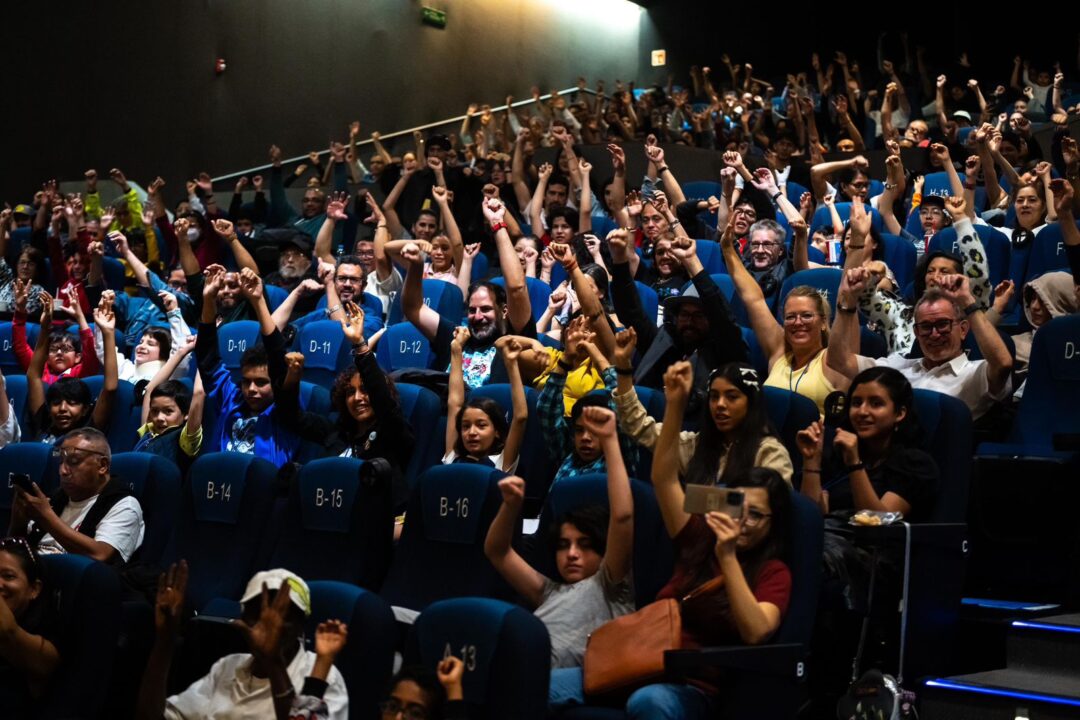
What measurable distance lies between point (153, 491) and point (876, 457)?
216 cm

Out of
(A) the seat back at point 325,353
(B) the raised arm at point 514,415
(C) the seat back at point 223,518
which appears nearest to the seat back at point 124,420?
(A) the seat back at point 325,353

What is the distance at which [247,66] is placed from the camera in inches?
435

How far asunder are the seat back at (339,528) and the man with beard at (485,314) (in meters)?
1.26

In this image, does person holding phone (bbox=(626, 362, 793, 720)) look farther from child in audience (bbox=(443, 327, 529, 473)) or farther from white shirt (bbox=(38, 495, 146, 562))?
white shirt (bbox=(38, 495, 146, 562))

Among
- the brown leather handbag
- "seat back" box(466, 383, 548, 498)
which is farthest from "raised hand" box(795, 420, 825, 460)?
"seat back" box(466, 383, 548, 498)

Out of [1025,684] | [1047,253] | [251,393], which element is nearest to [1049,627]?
[1025,684]

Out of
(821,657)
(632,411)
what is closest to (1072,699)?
(821,657)

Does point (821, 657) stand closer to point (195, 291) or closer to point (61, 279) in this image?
point (195, 291)

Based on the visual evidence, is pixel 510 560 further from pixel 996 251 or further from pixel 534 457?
pixel 996 251

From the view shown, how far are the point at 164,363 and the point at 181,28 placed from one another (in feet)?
Answer: 18.0

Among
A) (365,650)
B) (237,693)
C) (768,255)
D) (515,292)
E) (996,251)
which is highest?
(996,251)

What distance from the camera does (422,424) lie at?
15.0 feet

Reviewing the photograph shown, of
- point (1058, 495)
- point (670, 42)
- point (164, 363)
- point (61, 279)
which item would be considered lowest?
point (1058, 495)

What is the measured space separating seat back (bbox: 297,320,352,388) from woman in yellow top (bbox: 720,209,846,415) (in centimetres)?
195
